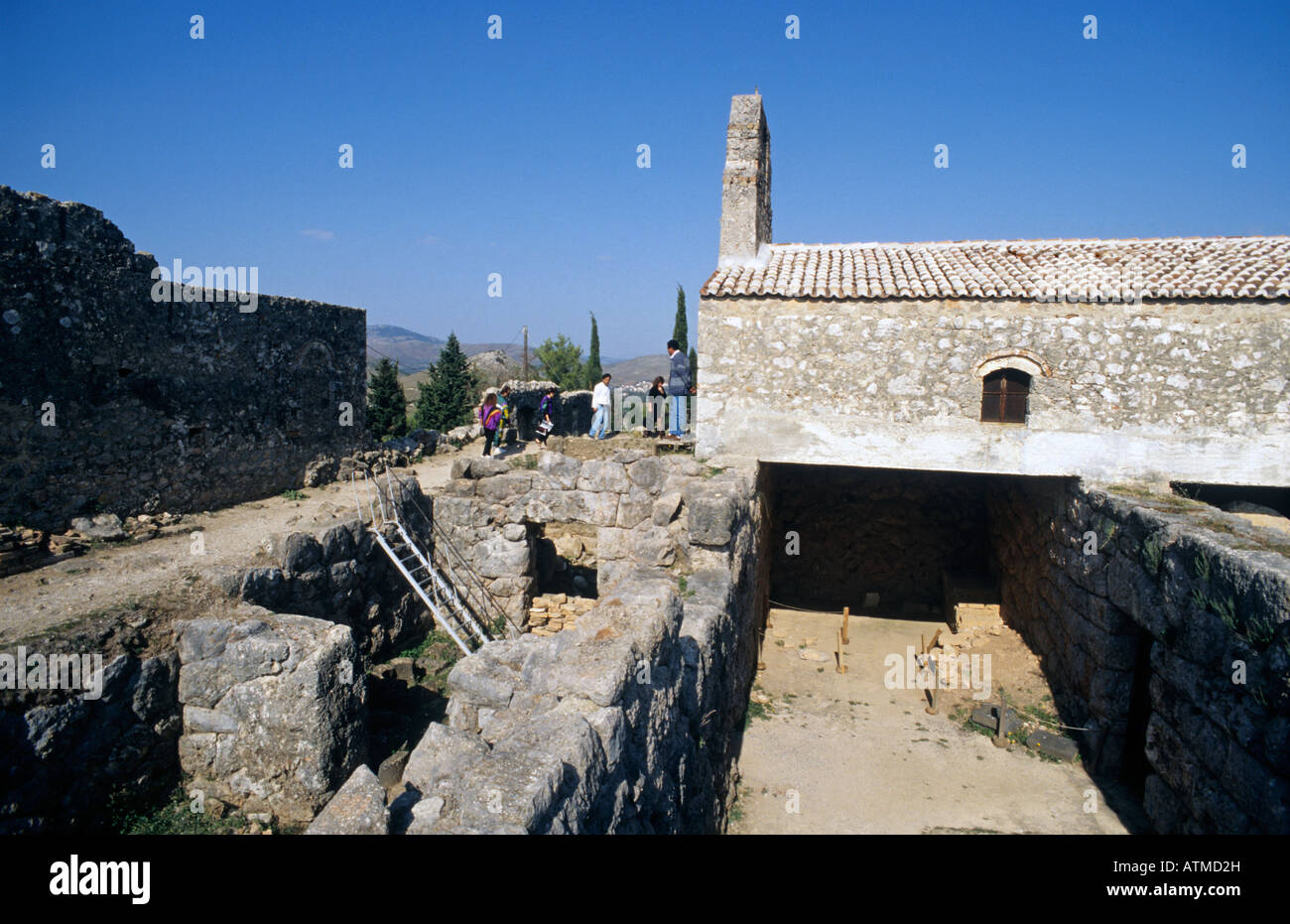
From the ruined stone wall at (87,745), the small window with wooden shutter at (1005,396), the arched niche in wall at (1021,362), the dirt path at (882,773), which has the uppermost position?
the arched niche in wall at (1021,362)

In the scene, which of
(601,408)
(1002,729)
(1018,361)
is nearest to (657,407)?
(601,408)

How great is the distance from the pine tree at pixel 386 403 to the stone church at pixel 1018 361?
15756 millimetres

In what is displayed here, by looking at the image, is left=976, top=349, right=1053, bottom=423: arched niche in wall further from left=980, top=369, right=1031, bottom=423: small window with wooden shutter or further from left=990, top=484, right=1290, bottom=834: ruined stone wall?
left=990, top=484, right=1290, bottom=834: ruined stone wall

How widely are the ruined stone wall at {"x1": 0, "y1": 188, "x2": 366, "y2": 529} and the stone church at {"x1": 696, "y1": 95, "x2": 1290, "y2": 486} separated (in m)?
8.03

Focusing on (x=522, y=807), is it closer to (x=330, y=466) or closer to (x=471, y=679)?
(x=471, y=679)

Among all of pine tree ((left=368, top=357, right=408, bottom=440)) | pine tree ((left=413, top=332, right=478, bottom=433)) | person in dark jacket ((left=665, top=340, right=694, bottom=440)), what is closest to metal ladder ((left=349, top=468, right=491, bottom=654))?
person in dark jacket ((left=665, top=340, right=694, bottom=440))

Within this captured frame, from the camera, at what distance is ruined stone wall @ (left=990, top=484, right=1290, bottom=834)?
18.6 feet

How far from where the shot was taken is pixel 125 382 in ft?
34.4

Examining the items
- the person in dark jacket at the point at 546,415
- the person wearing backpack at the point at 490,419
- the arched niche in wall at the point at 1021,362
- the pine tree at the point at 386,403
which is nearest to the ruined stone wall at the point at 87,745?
the person wearing backpack at the point at 490,419

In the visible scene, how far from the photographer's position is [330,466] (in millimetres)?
14656

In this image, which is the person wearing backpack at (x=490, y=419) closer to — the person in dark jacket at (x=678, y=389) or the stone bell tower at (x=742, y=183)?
the person in dark jacket at (x=678, y=389)

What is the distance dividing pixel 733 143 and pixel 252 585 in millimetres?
10116

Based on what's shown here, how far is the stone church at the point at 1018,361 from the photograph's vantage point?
9.91 meters

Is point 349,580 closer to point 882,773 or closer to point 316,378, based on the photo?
point 316,378
